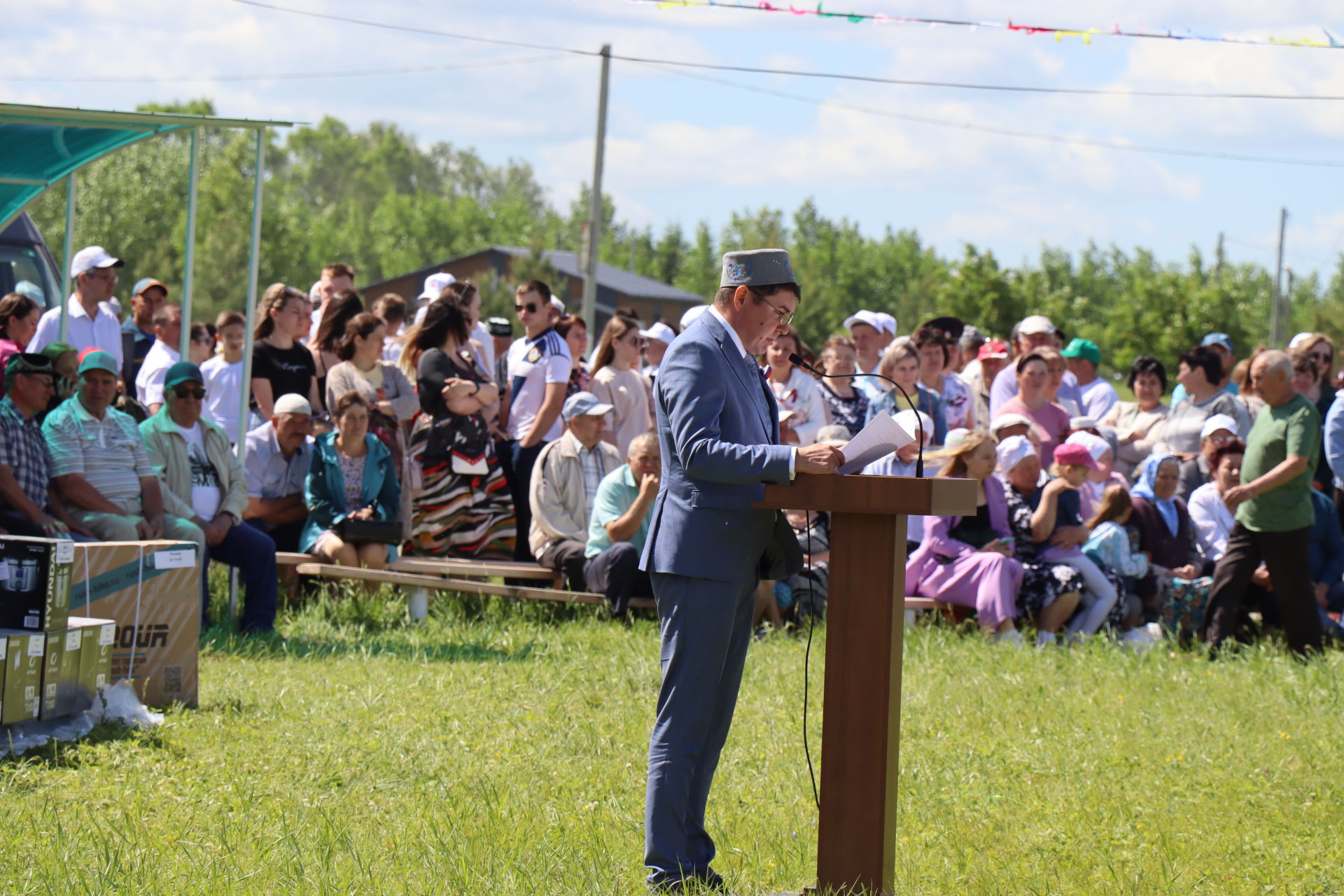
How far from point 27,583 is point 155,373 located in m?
4.25

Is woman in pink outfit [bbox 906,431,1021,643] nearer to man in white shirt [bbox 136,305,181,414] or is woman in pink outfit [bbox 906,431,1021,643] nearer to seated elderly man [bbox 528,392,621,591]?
seated elderly man [bbox 528,392,621,591]

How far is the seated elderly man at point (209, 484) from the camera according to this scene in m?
8.78

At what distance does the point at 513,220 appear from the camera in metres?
95.4

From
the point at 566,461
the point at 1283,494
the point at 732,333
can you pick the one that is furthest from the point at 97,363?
the point at 1283,494

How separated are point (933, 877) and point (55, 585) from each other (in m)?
3.90

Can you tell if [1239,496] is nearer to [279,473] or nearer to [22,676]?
[279,473]

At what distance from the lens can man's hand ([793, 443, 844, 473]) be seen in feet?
12.6

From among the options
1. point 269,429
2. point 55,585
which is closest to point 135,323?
point 269,429

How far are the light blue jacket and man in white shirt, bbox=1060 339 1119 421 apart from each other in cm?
608

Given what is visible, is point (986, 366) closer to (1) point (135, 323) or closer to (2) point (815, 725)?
(2) point (815, 725)

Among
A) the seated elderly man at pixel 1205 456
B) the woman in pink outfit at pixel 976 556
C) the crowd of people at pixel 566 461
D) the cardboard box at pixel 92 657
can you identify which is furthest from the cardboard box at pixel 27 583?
the seated elderly man at pixel 1205 456

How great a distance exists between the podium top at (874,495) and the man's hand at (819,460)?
0.02 meters

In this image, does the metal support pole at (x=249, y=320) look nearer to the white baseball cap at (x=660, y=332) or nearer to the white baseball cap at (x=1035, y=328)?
the white baseball cap at (x=660, y=332)

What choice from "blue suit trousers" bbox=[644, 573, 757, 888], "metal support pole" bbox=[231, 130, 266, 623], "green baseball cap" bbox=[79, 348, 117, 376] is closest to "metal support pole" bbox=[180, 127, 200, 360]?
"metal support pole" bbox=[231, 130, 266, 623]
